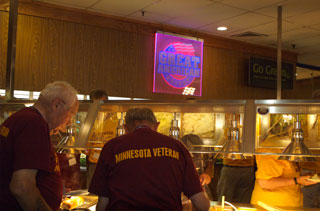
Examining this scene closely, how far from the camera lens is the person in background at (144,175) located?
203 cm

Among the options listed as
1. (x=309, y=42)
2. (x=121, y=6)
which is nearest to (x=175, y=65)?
(x=121, y=6)

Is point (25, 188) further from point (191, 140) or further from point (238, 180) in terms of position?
point (238, 180)

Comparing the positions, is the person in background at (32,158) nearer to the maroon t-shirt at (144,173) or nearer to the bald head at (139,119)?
the maroon t-shirt at (144,173)

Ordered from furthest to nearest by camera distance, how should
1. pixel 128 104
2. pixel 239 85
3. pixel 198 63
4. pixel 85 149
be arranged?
1. pixel 239 85
2. pixel 198 63
3. pixel 128 104
4. pixel 85 149

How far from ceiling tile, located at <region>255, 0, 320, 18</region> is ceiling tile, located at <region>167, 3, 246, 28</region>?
15.2 inches

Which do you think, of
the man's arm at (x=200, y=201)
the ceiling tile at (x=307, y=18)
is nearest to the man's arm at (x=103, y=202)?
the man's arm at (x=200, y=201)

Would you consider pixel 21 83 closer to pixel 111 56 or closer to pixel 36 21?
pixel 36 21

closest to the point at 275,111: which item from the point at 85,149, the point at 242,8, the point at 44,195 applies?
the point at 85,149

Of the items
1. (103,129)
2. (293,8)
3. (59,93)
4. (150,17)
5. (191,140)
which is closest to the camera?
(59,93)

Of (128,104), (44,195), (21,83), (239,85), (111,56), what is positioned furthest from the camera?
(239,85)

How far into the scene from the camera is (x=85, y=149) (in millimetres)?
2926

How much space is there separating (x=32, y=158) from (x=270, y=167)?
7.02 feet

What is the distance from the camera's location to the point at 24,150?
Answer: 1882 millimetres

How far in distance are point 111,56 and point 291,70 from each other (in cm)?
413
